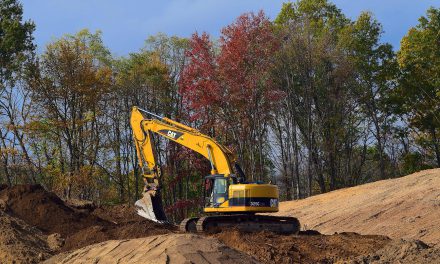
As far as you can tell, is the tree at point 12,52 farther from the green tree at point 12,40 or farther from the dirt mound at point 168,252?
the dirt mound at point 168,252

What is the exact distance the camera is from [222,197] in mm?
16141

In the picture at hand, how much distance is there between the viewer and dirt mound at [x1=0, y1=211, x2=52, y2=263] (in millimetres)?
13664

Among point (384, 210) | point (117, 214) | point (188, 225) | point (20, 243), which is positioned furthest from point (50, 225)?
point (384, 210)

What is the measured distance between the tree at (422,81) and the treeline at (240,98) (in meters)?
0.07

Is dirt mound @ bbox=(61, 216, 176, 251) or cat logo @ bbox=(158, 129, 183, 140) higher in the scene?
cat logo @ bbox=(158, 129, 183, 140)

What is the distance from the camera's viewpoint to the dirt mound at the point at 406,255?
30.6ft

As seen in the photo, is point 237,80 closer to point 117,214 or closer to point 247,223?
point 117,214

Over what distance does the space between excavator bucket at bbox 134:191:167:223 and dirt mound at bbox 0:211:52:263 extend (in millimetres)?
2963

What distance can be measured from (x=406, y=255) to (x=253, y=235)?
473cm

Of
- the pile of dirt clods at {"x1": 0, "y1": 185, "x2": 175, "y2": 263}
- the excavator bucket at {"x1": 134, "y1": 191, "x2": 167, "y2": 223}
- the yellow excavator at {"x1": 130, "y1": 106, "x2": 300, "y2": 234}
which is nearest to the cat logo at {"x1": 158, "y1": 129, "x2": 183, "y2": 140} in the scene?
the yellow excavator at {"x1": 130, "y1": 106, "x2": 300, "y2": 234}

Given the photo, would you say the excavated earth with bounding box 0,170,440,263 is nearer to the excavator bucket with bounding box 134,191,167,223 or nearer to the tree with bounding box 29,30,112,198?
the excavator bucket with bounding box 134,191,167,223

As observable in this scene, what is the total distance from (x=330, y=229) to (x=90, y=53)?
873 inches

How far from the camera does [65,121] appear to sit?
32406mm

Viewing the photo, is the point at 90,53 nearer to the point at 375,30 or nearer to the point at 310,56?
the point at 310,56
